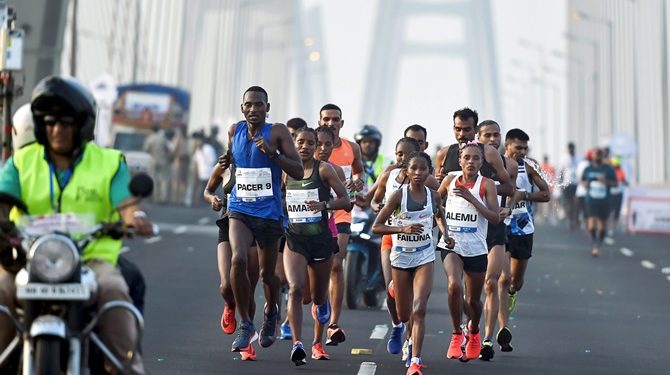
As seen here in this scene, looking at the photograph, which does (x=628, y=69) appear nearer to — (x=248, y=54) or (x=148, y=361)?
(x=248, y=54)

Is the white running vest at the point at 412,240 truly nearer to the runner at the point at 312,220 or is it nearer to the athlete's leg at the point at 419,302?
the athlete's leg at the point at 419,302

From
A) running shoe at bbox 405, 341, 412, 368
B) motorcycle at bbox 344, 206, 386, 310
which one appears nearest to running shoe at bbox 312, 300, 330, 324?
running shoe at bbox 405, 341, 412, 368

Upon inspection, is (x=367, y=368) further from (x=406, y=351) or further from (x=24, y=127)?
(x=24, y=127)

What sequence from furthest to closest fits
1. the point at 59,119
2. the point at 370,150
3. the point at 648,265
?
the point at 648,265
the point at 370,150
the point at 59,119

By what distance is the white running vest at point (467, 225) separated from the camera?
1255 centimetres

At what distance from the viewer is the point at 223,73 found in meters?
131

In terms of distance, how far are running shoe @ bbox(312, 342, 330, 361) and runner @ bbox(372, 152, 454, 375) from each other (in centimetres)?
69

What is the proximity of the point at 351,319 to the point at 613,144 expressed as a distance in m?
45.7

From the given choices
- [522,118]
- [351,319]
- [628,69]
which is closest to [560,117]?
[628,69]

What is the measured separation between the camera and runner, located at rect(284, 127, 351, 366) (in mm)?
12805

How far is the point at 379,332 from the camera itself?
14.8 m

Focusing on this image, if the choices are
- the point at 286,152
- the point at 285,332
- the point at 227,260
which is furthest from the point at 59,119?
the point at 285,332

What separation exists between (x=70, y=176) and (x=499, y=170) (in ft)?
18.9

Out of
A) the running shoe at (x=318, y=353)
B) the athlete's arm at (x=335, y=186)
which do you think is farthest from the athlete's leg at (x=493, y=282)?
the running shoe at (x=318, y=353)
